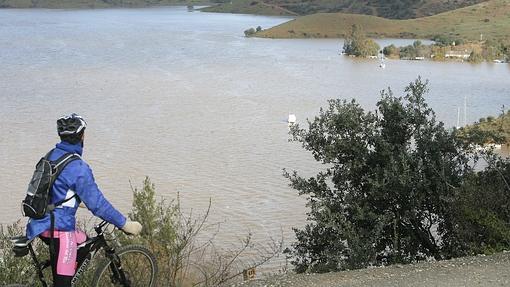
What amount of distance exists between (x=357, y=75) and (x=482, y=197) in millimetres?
51302

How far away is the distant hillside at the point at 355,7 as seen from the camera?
139 metres

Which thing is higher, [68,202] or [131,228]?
[68,202]

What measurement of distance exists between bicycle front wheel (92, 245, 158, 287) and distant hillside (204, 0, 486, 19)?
447 feet

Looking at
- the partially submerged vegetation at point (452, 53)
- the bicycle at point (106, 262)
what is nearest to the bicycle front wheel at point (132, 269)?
the bicycle at point (106, 262)

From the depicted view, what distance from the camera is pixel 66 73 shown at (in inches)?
1938

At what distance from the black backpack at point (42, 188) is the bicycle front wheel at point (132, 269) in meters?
0.73

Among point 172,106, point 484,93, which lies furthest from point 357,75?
point 172,106

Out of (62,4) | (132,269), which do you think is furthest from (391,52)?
(62,4)

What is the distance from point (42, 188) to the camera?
12.1 ft

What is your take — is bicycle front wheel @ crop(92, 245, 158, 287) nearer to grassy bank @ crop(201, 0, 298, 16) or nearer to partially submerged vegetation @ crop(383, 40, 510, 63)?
partially submerged vegetation @ crop(383, 40, 510, 63)

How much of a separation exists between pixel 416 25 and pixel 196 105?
8100 cm

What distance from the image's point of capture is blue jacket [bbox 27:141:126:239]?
3723 mm

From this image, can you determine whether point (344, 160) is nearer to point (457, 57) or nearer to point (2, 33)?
point (457, 57)

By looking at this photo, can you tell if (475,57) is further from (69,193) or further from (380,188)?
(69,193)
